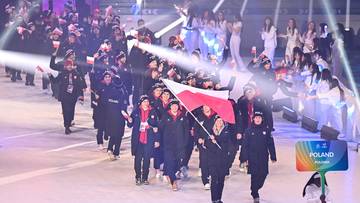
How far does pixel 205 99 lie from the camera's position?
1295cm

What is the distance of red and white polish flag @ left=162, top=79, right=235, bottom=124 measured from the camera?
12773mm

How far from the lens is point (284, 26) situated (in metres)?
33.1

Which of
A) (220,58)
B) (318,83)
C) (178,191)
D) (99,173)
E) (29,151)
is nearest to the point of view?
(178,191)

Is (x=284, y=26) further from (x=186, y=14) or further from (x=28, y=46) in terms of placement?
(x=28, y=46)

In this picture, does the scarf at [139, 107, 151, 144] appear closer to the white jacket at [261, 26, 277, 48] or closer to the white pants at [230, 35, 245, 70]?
the white jacket at [261, 26, 277, 48]

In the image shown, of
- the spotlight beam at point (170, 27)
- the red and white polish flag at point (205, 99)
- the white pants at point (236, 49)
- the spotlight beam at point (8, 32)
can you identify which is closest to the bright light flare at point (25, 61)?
the spotlight beam at point (8, 32)

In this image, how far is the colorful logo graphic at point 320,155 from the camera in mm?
9672

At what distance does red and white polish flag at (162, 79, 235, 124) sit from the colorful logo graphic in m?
3.11

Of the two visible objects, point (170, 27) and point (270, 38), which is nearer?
point (270, 38)

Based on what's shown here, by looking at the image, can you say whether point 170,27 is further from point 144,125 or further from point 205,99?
point 205,99

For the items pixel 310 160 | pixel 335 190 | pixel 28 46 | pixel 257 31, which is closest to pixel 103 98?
pixel 335 190

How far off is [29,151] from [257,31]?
18037 mm

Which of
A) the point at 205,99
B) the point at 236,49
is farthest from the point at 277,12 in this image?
the point at 205,99

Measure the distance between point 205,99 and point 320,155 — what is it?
3.55 metres
